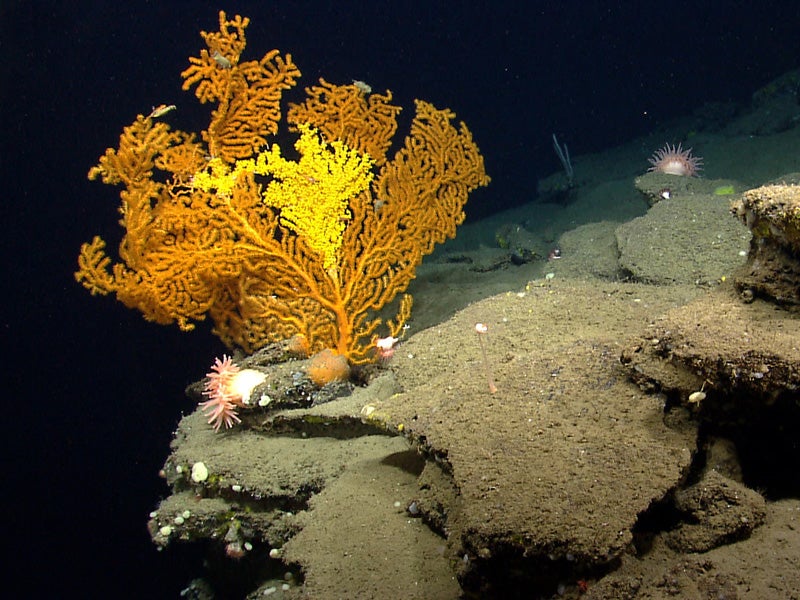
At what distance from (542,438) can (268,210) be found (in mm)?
4245

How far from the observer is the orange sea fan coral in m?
5.50

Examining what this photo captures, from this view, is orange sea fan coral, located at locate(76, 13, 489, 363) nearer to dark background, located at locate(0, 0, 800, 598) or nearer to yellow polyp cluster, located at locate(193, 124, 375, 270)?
yellow polyp cluster, located at locate(193, 124, 375, 270)

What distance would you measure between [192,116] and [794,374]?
55.7 ft

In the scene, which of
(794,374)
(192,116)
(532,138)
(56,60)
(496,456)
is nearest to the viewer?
(794,374)

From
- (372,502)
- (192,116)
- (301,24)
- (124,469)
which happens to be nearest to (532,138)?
(301,24)

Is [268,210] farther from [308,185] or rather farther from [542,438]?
[542,438]

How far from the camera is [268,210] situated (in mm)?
5750

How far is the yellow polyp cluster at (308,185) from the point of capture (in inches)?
220

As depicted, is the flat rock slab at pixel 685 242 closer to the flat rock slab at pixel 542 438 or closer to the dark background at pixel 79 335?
the flat rock slab at pixel 542 438

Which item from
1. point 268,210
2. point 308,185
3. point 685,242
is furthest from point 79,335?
point 685,242

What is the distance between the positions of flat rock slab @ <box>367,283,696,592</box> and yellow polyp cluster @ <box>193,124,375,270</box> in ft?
7.98

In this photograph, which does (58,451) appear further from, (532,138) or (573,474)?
(532,138)

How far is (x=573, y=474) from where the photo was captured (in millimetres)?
2342

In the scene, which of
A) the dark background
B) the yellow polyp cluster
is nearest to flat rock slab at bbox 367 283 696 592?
the yellow polyp cluster
